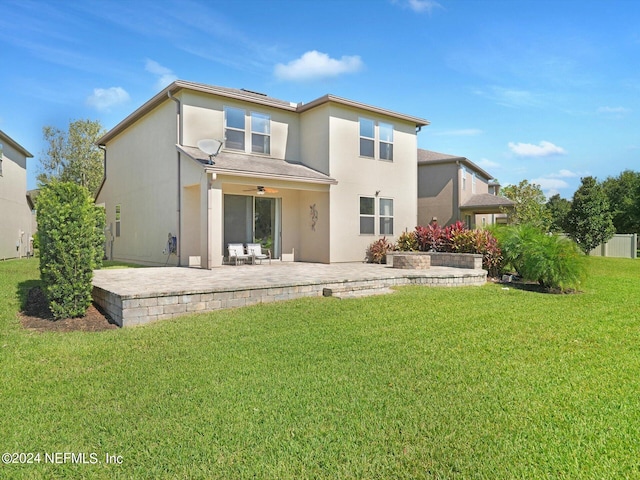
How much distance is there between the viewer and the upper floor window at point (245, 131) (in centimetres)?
1355

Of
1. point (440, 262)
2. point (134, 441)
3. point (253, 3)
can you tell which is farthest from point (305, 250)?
point (134, 441)

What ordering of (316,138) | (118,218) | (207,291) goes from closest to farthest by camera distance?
(207,291)
(316,138)
(118,218)

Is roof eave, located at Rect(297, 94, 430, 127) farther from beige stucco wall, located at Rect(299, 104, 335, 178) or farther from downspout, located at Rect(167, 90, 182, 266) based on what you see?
downspout, located at Rect(167, 90, 182, 266)

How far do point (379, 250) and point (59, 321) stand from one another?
10.5 meters

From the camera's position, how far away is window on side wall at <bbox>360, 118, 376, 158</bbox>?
1498 cm

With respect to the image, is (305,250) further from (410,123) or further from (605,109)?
(605,109)

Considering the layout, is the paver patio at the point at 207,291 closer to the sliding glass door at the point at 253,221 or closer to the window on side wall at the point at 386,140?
the sliding glass door at the point at 253,221

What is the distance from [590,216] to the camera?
22.9 m

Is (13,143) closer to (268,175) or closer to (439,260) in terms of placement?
(268,175)

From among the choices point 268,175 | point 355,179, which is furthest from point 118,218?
point 355,179

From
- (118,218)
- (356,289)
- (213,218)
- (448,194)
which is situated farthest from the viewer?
(448,194)

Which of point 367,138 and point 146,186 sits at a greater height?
point 367,138

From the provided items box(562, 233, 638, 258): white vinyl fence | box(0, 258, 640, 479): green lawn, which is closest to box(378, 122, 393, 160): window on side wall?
box(0, 258, 640, 479): green lawn

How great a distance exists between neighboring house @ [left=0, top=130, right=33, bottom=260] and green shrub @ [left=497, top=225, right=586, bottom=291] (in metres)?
22.3
